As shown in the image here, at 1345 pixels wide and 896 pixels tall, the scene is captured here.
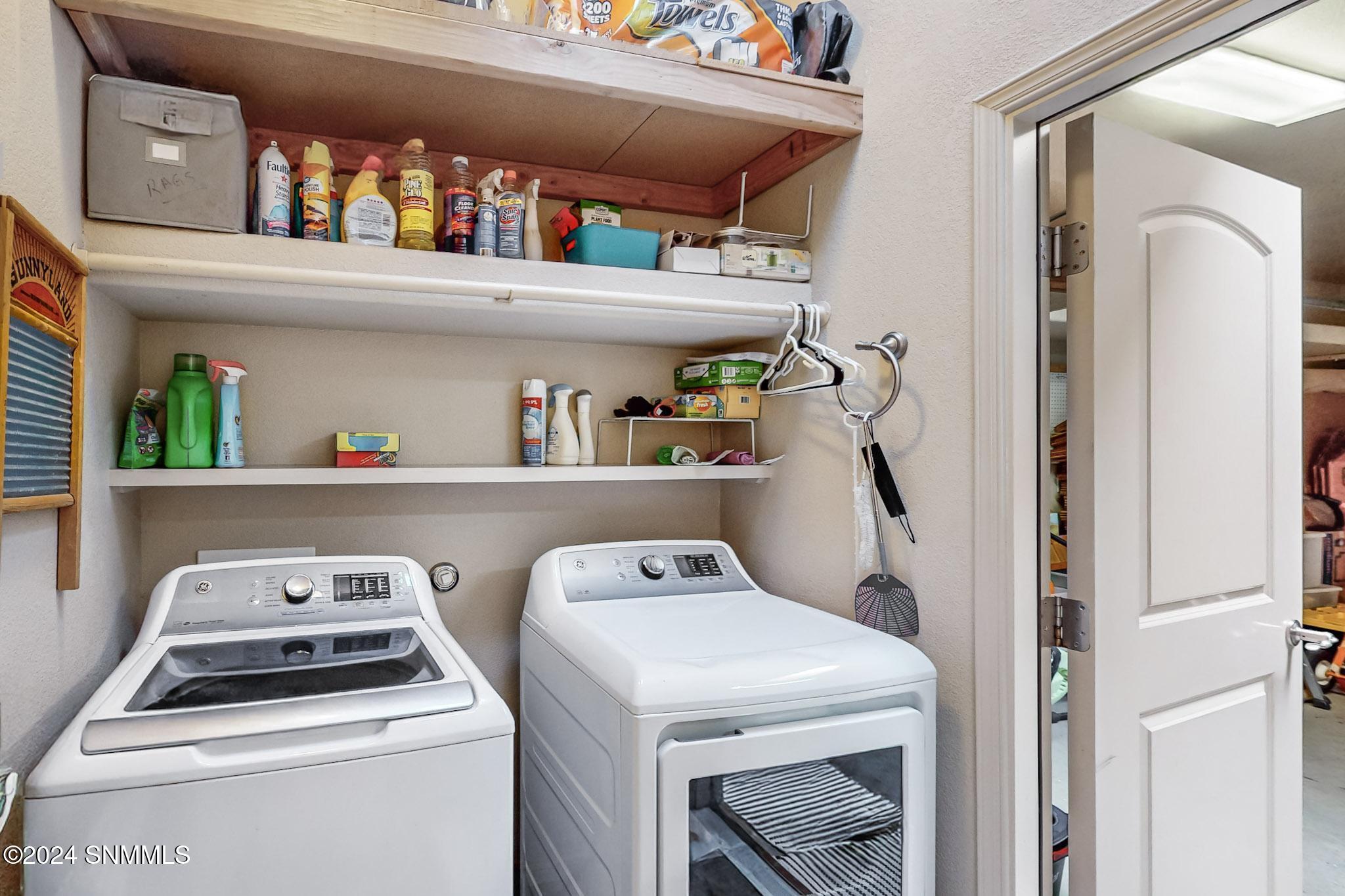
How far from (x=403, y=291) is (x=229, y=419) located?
54cm

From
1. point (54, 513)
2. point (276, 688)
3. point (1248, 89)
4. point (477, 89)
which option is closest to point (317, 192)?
point (477, 89)

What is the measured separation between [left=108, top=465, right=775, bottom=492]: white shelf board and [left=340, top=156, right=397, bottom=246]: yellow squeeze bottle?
529 millimetres

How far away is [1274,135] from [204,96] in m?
2.58

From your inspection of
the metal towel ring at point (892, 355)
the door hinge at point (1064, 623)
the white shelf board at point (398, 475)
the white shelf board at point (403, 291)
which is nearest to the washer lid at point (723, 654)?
the door hinge at point (1064, 623)

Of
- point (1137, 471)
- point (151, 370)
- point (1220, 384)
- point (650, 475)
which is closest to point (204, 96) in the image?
point (151, 370)

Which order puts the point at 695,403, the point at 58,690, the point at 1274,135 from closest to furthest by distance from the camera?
the point at 58,690 < the point at 1274,135 < the point at 695,403

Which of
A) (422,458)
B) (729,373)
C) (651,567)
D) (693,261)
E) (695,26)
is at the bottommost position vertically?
(651,567)

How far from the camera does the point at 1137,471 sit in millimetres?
1349

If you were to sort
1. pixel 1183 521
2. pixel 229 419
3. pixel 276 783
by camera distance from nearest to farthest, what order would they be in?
pixel 276 783 → pixel 1183 521 → pixel 229 419

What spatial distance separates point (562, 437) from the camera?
1971 millimetres

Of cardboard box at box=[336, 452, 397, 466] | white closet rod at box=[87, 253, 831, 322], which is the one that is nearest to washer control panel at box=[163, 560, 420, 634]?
cardboard box at box=[336, 452, 397, 466]

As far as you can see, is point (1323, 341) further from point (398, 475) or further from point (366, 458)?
point (366, 458)

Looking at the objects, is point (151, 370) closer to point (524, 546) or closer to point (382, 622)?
point (382, 622)

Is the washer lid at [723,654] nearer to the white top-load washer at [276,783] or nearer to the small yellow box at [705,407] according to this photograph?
the white top-load washer at [276,783]
